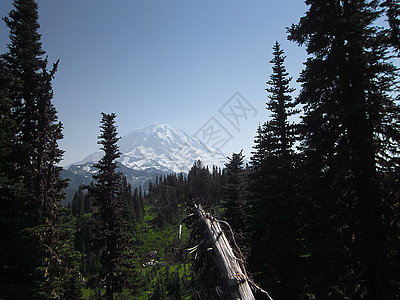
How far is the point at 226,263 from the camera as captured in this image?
15.4 ft

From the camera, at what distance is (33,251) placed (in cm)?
730

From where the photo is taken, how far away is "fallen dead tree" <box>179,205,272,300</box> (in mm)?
4320

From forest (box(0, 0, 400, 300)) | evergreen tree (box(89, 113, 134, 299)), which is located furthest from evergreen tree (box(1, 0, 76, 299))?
evergreen tree (box(89, 113, 134, 299))

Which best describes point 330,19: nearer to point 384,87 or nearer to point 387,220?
point 384,87

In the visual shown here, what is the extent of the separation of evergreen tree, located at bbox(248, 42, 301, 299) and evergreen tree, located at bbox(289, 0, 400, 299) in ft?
12.9

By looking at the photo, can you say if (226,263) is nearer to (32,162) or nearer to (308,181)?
(308,181)

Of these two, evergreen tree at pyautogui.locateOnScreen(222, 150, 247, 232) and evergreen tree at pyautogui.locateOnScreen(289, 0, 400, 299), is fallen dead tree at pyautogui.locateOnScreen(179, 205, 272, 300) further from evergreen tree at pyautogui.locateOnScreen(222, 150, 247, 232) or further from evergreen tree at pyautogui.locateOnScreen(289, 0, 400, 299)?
evergreen tree at pyautogui.locateOnScreen(222, 150, 247, 232)

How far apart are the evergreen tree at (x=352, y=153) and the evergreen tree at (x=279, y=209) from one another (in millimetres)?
3919

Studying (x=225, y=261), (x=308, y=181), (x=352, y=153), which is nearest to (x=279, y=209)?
(x=308, y=181)

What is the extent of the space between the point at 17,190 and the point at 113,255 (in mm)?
11407

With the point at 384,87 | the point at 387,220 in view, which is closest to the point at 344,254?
the point at 387,220

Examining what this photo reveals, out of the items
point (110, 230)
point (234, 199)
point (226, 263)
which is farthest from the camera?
point (234, 199)

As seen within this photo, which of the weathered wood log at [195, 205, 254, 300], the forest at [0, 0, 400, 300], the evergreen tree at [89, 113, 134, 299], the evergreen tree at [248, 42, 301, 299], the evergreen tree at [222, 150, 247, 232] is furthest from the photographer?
the evergreen tree at [222, 150, 247, 232]

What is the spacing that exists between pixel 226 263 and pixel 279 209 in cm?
1001
